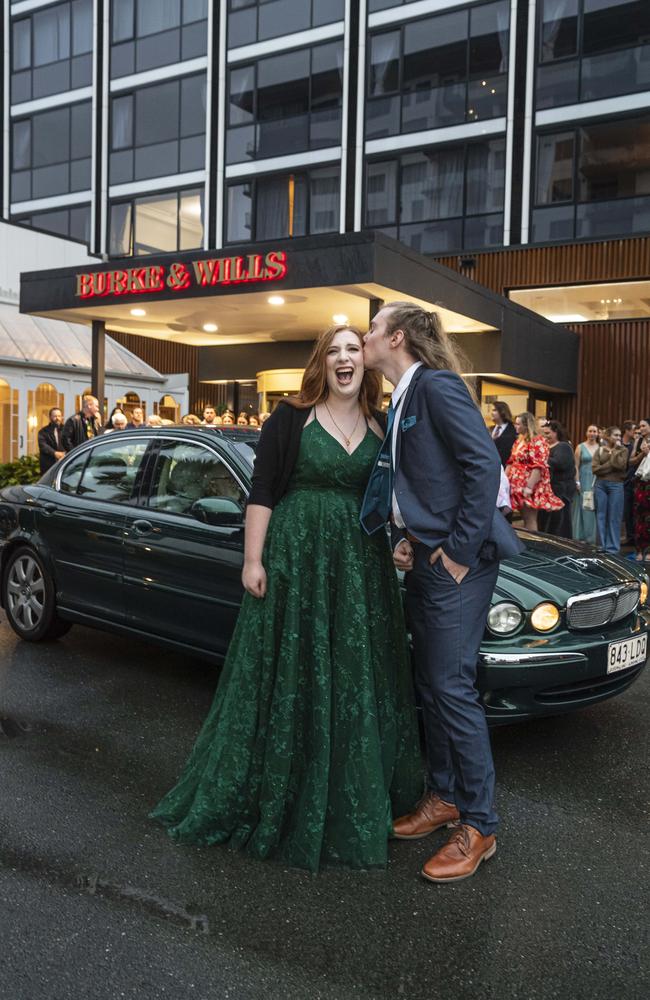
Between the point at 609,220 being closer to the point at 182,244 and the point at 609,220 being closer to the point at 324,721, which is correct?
the point at 182,244

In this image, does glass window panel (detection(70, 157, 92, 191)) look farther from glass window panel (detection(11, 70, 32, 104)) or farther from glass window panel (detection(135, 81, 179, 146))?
glass window panel (detection(11, 70, 32, 104))

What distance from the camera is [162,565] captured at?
477cm

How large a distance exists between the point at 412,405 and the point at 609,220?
62.1 ft

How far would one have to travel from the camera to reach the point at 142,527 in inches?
194

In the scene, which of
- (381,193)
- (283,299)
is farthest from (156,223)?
(283,299)

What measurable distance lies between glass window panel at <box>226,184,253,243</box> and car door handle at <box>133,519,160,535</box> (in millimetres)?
20872

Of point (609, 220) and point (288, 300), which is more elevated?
point (609, 220)

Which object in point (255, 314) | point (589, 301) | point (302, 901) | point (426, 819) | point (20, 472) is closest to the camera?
point (302, 901)

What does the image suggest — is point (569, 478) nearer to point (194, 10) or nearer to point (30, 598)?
point (30, 598)

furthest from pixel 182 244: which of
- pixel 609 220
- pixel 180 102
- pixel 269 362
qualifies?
pixel 609 220

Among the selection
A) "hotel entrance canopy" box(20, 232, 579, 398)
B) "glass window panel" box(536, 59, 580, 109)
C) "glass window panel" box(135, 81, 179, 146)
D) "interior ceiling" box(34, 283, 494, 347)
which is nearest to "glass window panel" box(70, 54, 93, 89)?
"glass window panel" box(135, 81, 179, 146)

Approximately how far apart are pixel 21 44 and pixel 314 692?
3159 centimetres

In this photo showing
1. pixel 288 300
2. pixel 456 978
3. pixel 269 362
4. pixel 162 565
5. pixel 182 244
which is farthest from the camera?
pixel 182 244

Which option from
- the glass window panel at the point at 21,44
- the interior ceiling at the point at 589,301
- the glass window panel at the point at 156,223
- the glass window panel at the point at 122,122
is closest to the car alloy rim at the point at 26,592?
the interior ceiling at the point at 589,301
